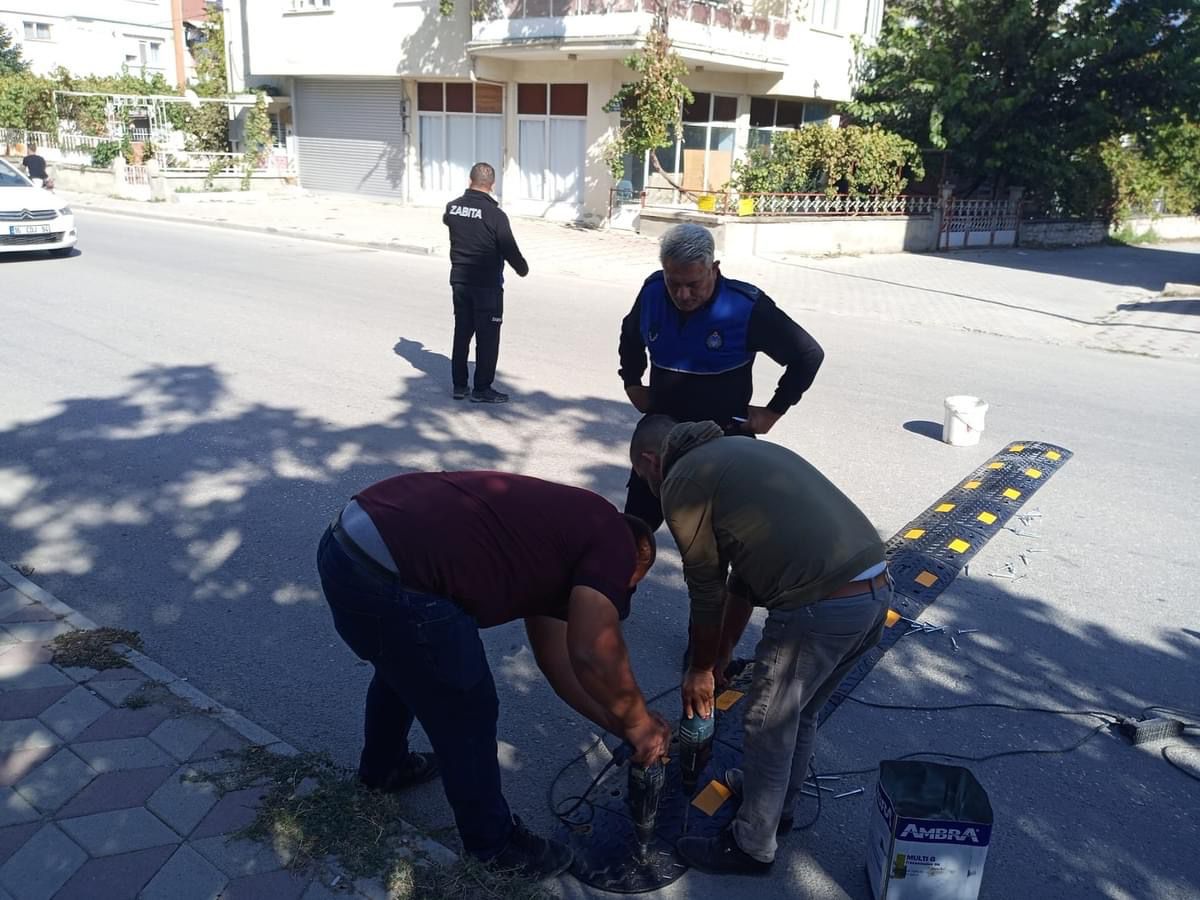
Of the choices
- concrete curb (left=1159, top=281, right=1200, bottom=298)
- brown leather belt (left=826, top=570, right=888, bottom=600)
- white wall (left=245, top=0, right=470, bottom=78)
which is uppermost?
white wall (left=245, top=0, right=470, bottom=78)

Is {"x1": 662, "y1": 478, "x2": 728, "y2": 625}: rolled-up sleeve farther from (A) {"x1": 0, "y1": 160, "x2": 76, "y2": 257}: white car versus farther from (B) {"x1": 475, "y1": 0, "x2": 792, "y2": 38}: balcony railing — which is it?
(B) {"x1": 475, "y1": 0, "x2": 792, "y2": 38}: balcony railing

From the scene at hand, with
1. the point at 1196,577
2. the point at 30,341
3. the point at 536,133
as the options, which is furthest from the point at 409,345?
the point at 536,133

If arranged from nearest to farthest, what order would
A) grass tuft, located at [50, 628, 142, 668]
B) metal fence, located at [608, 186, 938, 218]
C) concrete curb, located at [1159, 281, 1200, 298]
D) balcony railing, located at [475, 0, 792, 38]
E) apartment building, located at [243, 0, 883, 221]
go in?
1. grass tuft, located at [50, 628, 142, 668]
2. concrete curb, located at [1159, 281, 1200, 298]
3. metal fence, located at [608, 186, 938, 218]
4. balcony railing, located at [475, 0, 792, 38]
5. apartment building, located at [243, 0, 883, 221]

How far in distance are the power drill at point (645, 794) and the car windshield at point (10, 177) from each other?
15084 mm

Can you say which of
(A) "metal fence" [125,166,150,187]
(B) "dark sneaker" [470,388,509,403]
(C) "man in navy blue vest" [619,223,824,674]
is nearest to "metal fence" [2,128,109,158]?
(A) "metal fence" [125,166,150,187]

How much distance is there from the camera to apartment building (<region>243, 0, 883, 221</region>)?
20766 millimetres

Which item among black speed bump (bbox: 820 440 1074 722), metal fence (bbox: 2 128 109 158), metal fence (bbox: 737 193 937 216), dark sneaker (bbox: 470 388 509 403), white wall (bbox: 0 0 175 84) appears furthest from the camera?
white wall (bbox: 0 0 175 84)

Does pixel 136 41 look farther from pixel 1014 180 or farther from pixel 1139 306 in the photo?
pixel 1139 306

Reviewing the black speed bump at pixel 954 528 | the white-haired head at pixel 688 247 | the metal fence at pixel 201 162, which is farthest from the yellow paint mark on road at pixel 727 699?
the metal fence at pixel 201 162

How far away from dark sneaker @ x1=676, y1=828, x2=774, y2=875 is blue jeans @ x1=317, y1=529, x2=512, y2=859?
598 millimetres

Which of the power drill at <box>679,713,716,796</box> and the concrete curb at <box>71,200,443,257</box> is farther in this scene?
the concrete curb at <box>71,200,443,257</box>

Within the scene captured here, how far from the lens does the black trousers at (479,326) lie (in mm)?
7750

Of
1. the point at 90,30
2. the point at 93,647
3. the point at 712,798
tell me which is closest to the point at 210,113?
the point at 90,30

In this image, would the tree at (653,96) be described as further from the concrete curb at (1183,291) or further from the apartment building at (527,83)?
the concrete curb at (1183,291)
